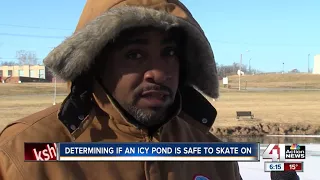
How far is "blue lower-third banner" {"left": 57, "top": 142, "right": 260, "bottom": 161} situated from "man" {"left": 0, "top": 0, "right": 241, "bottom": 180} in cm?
9

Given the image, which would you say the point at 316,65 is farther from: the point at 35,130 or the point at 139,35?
the point at 35,130

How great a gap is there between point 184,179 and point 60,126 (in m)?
0.52

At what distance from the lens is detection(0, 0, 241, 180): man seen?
1.47 m

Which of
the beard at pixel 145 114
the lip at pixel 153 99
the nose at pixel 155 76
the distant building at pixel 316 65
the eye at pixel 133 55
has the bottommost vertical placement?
the beard at pixel 145 114

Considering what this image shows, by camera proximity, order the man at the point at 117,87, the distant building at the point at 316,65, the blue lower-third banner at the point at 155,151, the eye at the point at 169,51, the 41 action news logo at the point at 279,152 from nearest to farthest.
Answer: the blue lower-third banner at the point at 155,151 → the man at the point at 117,87 → the eye at the point at 169,51 → the 41 action news logo at the point at 279,152 → the distant building at the point at 316,65

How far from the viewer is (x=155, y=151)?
1.32 metres

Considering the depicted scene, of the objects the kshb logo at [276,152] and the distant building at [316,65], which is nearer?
the kshb logo at [276,152]

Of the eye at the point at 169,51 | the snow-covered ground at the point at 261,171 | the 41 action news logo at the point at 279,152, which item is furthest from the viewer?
the snow-covered ground at the point at 261,171

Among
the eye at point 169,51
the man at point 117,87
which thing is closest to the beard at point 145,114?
the man at point 117,87

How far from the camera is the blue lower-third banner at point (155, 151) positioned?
1.31 meters

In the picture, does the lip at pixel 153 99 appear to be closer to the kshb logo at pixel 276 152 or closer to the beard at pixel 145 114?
the beard at pixel 145 114

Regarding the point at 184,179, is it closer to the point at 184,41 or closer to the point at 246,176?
the point at 184,41

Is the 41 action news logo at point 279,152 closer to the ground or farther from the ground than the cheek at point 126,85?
closer to the ground

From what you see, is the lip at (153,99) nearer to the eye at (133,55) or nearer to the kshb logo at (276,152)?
the eye at (133,55)
